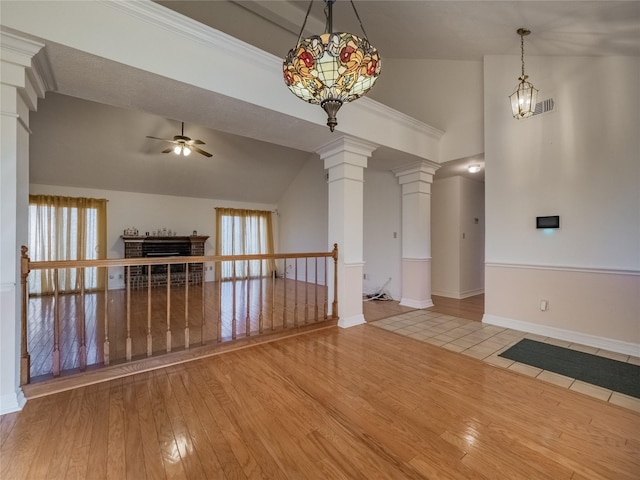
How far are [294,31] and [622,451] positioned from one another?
5243 mm

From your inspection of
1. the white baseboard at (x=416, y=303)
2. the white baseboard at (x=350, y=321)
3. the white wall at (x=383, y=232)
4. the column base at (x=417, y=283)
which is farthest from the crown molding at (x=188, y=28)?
the white baseboard at (x=416, y=303)

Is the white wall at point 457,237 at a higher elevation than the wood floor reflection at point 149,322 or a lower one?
higher

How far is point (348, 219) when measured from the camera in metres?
3.72

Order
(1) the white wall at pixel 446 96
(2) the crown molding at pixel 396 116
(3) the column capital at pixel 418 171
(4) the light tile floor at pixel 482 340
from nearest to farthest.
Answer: (4) the light tile floor at pixel 482 340 < (2) the crown molding at pixel 396 116 < (1) the white wall at pixel 446 96 < (3) the column capital at pixel 418 171

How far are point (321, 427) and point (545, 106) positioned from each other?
4.19 meters

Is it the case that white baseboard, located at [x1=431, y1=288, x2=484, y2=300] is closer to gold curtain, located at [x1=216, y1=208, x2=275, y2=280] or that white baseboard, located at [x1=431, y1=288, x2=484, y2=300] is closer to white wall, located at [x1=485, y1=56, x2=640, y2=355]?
white wall, located at [x1=485, y1=56, x2=640, y2=355]

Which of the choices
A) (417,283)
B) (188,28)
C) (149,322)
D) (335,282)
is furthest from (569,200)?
(149,322)

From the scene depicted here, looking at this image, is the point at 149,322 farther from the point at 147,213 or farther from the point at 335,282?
the point at 147,213

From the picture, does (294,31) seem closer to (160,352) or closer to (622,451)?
(160,352)

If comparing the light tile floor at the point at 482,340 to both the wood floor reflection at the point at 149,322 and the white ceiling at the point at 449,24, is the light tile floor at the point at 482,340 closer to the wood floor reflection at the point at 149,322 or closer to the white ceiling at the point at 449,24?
the wood floor reflection at the point at 149,322

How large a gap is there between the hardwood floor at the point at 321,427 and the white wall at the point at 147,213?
569 cm

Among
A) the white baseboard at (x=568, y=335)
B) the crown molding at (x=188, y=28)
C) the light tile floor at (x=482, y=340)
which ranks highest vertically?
the crown molding at (x=188, y=28)

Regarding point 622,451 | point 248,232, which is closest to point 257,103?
point 622,451

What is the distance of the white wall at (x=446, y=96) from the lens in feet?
13.5
